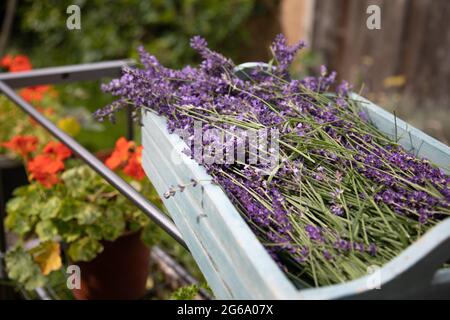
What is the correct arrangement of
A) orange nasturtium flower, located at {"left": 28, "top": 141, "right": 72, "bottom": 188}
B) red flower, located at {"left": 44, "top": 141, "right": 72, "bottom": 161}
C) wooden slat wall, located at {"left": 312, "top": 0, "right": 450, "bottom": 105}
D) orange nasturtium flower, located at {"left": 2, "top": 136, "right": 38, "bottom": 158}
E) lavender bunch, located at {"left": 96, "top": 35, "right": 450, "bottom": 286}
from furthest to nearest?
wooden slat wall, located at {"left": 312, "top": 0, "right": 450, "bottom": 105}, orange nasturtium flower, located at {"left": 2, "top": 136, "right": 38, "bottom": 158}, red flower, located at {"left": 44, "top": 141, "right": 72, "bottom": 161}, orange nasturtium flower, located at {"left": 28, "top": 141, "right": 72, "bottom": 188}, lavender bunch, located at {"left": 96, "top": 35, "right": 450, "bottom": 286}

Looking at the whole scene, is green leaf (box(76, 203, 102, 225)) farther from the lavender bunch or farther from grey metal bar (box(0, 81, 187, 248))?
the lavender bunch

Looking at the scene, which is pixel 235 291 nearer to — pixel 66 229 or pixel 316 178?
pixel 316 178

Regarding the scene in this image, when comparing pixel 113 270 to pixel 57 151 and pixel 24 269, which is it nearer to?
pixel 24 269

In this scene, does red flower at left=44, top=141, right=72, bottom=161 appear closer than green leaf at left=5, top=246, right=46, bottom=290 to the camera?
No

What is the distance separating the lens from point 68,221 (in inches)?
62.3

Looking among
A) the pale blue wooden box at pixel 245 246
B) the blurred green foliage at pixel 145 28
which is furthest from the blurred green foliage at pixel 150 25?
the pale blue wooden box at pixel 245 246

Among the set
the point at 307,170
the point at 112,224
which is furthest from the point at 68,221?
the point at 307,170

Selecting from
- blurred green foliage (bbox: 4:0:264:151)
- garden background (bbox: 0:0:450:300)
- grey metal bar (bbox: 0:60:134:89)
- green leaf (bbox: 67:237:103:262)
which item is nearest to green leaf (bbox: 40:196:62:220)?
green leaf (bbox: 67:237:103:262)

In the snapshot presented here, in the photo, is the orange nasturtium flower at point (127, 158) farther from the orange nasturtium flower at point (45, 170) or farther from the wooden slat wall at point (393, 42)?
the wooden slat wall at point (393, 42)

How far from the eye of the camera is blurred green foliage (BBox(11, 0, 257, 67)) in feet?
15.3

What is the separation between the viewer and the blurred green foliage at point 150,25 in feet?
15.3

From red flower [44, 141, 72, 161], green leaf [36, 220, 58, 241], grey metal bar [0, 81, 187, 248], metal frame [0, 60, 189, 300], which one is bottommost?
green leaf [36, 220, 58, 241]

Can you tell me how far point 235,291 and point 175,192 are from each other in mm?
248
